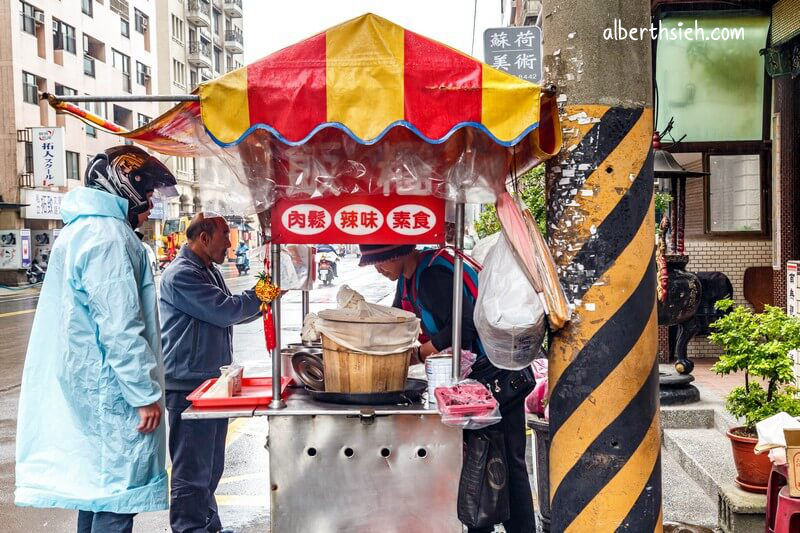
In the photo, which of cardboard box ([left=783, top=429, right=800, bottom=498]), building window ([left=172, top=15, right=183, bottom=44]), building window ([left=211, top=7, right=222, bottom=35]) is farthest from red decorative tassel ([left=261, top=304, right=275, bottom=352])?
building window ([left=211, top=7, right=222, bottom=35])

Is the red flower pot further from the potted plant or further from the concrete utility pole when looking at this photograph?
the concrete utility pole

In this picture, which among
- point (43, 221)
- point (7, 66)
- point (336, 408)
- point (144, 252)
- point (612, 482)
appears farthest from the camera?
point (43, 221)

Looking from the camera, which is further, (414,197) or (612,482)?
(414,197)

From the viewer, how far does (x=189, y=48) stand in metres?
59.7

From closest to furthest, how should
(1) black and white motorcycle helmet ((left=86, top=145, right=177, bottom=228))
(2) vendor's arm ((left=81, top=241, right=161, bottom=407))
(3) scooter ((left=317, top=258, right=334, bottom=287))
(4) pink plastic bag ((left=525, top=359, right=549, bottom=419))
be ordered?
(2) vendor's arm ((left=81, top=241, right=161, bottom=407)), (1) black and white motorcycle helmet ((left=86, top=145, right=177, bottom=228)), (4) pink plastic bag ((left=525, top=359, right=549, bottom=419)), (3) scooter ((left=317, top=258, right=334, bottom=287))

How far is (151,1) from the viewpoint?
162 feet

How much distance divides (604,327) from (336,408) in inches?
54.1

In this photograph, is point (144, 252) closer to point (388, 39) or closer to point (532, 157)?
point (388, 39)

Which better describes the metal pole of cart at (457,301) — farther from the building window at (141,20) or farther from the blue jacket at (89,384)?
the building window at (141,20)

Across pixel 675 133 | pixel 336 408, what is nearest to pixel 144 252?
pixel 336 408

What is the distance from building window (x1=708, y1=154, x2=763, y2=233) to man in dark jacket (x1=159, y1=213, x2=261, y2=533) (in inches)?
295

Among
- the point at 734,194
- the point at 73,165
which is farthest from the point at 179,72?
the point at 734,194

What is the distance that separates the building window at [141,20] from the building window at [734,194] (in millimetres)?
44746

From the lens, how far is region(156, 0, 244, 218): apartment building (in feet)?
180
